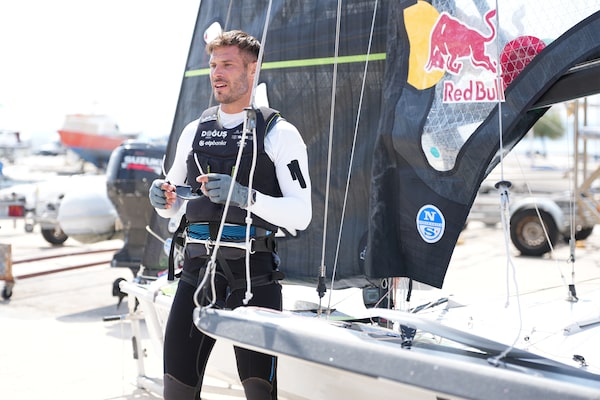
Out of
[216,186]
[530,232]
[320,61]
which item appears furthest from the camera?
[530,232]

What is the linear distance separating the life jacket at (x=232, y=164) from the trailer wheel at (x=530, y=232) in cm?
973

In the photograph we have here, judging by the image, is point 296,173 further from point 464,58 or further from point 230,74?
point 464,58

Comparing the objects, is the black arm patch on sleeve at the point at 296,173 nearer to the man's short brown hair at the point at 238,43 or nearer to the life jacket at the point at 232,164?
the life jacket at the point at 232,164

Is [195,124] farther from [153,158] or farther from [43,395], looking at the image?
[153,158]

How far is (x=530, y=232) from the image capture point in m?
12.2

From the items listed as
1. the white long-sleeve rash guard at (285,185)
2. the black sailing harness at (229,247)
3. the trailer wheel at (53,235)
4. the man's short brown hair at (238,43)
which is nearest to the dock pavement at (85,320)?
the trailer wheel at (53,235)

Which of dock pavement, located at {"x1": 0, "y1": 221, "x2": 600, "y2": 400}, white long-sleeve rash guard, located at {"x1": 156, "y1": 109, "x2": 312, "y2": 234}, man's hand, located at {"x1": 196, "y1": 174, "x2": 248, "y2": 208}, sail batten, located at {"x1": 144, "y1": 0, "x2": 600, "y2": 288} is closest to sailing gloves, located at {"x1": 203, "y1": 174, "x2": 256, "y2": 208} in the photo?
man's hand, located at {"x1": 196, "y1": 174, "x2": 248, "y2": 208}

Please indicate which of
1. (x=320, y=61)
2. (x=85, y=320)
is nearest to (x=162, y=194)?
(x=320, y=61)

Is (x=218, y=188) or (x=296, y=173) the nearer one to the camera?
(x=218, y=188)

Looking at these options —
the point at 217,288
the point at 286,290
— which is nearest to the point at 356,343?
the point at 217,288

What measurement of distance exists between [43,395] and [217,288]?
253 centimetres

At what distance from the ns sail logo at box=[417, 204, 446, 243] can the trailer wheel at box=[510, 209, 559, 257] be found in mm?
8457

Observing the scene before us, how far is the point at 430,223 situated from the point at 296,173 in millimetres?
1330

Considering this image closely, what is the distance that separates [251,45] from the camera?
3066 mm
